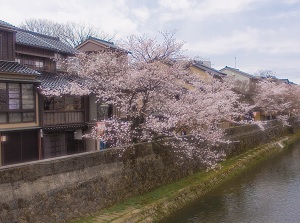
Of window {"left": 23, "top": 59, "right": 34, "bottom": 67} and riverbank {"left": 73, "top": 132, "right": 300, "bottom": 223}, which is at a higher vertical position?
window {"left": 23, "top": 59, "right": 34, "bottom": 67}

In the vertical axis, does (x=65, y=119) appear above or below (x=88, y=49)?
below

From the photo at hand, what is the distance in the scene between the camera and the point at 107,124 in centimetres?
1702

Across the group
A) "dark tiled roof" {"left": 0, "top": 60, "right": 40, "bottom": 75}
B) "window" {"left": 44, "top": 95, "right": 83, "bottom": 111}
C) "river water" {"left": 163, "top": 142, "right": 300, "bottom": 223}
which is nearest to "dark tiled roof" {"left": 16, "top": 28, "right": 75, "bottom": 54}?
"dark tiled roof" {"left": 0, "top": 60, "right": 40, "bottom": 75}

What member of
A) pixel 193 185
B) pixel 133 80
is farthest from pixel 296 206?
pixel 133 80

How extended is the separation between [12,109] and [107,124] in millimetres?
4808

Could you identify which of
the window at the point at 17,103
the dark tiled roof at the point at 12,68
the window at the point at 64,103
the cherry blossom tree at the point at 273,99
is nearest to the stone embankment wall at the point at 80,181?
the window at the point at 17,103

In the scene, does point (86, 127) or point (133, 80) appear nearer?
point (133, 80)

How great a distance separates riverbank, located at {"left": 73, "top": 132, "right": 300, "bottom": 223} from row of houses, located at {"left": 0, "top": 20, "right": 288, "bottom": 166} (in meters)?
6.34

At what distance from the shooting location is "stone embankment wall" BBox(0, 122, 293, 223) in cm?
1091

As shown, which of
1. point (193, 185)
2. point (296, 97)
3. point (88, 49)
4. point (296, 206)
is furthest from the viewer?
point (296, 97)

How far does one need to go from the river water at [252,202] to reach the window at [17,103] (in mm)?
9077

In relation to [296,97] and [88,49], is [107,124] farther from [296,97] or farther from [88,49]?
[296,97]

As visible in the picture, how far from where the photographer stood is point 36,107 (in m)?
18.1

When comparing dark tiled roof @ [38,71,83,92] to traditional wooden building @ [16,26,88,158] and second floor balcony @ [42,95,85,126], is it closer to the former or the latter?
traditional wooden building @ [16,26,88,158]
